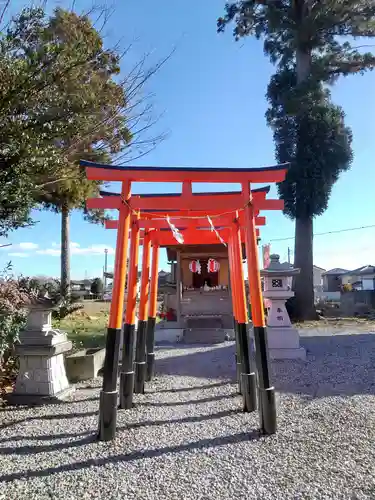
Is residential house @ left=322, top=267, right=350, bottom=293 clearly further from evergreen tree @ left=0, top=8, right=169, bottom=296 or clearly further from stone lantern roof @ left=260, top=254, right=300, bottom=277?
evergreen tree @ left=0, top=8, right=169, bottom=296

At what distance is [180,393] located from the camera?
539cm

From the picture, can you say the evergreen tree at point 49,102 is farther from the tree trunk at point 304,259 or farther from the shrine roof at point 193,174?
the tree trunk at point 304,259

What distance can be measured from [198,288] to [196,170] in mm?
8226

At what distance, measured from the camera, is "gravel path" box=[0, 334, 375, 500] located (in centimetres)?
272

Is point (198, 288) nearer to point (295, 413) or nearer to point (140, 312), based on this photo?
point (140, 312)

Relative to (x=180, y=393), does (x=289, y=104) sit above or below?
above

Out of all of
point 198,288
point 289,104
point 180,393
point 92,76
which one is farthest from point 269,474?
point 289,104

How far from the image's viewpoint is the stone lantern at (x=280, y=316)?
8.13 m

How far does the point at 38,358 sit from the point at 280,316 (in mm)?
5255

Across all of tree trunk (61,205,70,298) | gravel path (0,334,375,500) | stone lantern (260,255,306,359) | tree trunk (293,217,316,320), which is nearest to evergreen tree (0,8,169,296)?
gravel path (0,334,375,500)

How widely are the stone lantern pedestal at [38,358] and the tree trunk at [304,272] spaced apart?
41.7 feet

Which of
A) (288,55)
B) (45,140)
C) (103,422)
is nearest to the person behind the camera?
(103,422)

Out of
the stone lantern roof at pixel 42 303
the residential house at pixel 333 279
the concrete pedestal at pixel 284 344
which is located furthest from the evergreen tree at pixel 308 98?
the residential house at pixel 333 279

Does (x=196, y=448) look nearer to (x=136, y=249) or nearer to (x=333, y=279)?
(x=136, y=249)
